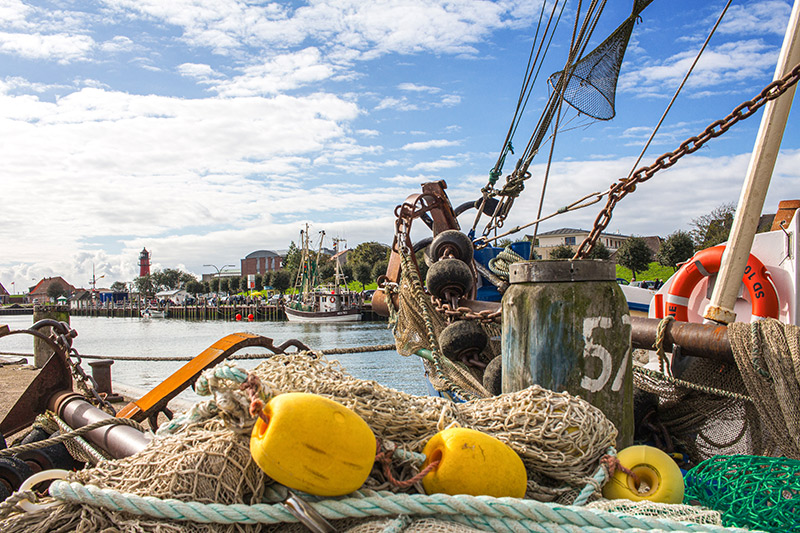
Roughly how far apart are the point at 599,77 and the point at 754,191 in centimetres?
445

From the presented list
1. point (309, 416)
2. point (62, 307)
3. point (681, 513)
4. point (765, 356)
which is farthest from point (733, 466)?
point (62, 307)

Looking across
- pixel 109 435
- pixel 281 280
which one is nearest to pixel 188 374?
pixel 109 435

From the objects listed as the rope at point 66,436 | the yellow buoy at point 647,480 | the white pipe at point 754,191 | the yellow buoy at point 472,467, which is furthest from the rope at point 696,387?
the rope at point 66,436

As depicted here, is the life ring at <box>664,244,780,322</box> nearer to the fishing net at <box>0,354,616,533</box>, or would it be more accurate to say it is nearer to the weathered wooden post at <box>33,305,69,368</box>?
the fishing net at <box>0,354,616,533</box>

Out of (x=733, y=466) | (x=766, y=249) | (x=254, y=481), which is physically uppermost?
(x=766, y=249)

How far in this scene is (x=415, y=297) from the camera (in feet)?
18.5

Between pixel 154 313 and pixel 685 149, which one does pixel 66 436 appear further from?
pixel 154 313

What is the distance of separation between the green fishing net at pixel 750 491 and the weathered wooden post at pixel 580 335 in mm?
473

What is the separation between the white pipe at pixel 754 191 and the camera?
387 cm

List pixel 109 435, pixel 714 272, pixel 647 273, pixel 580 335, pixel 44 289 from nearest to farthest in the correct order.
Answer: pixel 580 335 < pixel 109 435 < pixel 714 272 < pixel 647 273 < pixel 44 289

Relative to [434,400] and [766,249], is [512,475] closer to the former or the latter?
[434,400]

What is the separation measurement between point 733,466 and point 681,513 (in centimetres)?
73

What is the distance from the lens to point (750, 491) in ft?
7.32

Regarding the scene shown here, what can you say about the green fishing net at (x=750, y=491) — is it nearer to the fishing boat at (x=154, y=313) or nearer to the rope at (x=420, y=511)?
the rope at (x=420, y=511)
